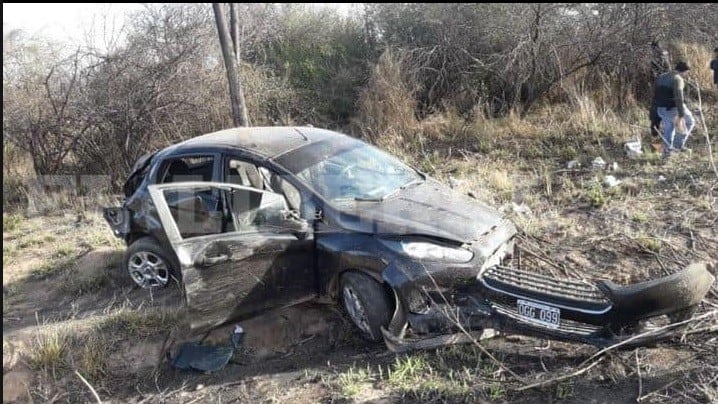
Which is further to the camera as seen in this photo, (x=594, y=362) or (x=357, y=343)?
(x=357, y=343)

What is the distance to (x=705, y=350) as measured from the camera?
11.8ft

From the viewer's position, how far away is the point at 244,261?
4.22m

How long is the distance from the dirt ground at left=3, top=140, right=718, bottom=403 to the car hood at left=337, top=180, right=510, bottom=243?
82cm

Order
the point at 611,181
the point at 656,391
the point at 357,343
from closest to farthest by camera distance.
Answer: the point at 656,391, the point at 357,343, the point at 611,181

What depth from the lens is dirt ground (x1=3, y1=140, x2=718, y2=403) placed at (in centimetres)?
350

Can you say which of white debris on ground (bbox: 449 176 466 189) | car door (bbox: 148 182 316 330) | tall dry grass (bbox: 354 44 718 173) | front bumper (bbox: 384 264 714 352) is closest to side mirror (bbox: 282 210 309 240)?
car door (bbox: 148 182 316 330)

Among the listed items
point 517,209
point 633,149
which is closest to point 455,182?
point 517,209

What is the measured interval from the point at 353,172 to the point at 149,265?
7.39 feet

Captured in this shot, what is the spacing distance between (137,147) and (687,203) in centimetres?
915

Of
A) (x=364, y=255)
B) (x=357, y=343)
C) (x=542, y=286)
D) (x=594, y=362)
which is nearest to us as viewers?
(x=594, y=362)

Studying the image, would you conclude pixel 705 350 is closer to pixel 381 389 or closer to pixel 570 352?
pixel 570 352

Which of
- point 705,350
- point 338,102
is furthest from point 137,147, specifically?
point 705,350

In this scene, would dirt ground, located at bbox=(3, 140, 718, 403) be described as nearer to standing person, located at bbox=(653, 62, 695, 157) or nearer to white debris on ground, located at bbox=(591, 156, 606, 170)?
white debris on ground, located at bbox=(591, 156, 606, 170)

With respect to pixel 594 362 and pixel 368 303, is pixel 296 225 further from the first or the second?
pixel 594 362
